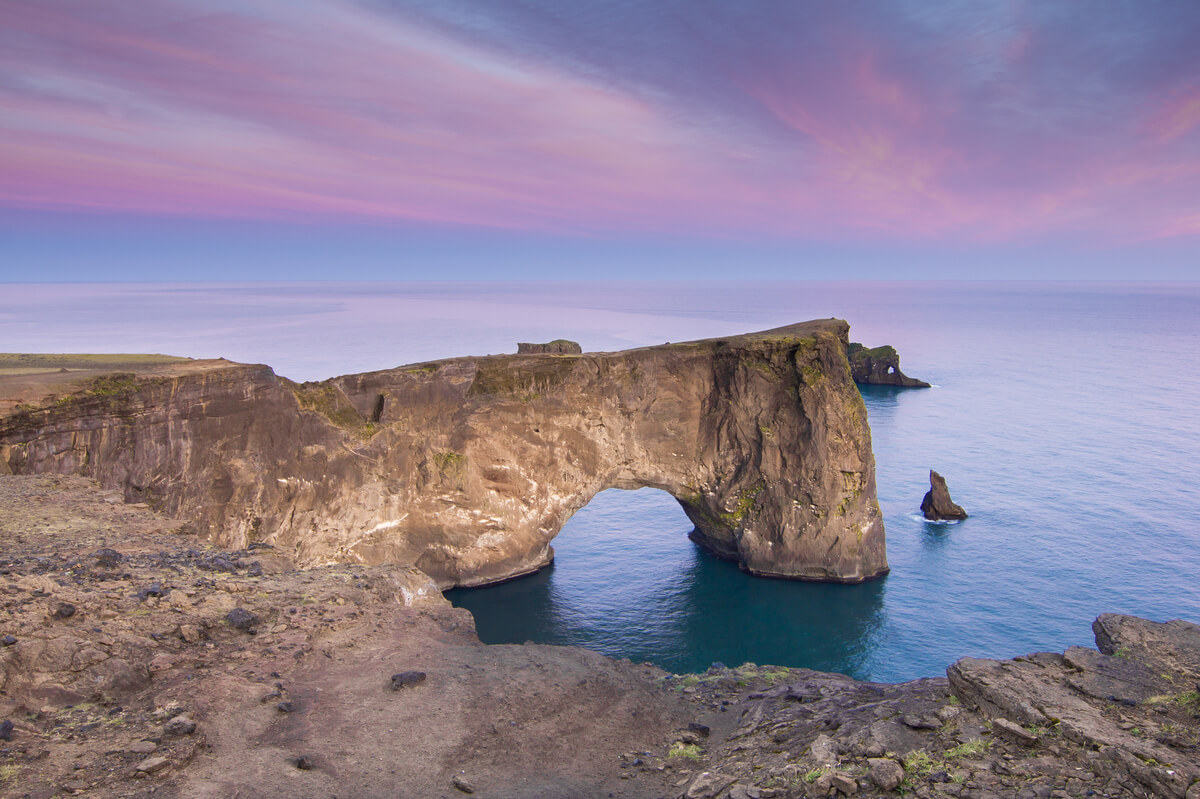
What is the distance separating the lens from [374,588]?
24438 millimetres

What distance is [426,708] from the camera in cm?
1864

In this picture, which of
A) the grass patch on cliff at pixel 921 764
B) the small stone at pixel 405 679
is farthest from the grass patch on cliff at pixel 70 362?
the grass patch on cliff at pixel 921 764

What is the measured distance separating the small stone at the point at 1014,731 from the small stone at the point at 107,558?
22.5 m

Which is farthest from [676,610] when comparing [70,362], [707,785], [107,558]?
[70,362]

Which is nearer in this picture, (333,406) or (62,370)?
(62,370)

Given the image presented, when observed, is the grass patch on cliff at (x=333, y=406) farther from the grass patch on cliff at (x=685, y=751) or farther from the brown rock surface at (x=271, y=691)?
the grass patch on cliff at (x=685, y=751)

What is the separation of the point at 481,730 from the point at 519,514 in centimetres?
3174

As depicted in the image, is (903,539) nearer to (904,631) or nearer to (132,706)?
(904,631)

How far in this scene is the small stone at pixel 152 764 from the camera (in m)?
13.8

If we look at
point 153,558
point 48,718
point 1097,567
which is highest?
point 153,558

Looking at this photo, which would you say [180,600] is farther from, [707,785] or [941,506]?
[941,506]

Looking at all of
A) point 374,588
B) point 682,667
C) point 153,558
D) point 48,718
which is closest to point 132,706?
point 48,718

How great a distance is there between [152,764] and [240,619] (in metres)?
6.32

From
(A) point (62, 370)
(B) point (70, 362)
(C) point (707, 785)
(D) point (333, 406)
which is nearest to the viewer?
(C) point (707, 785)
